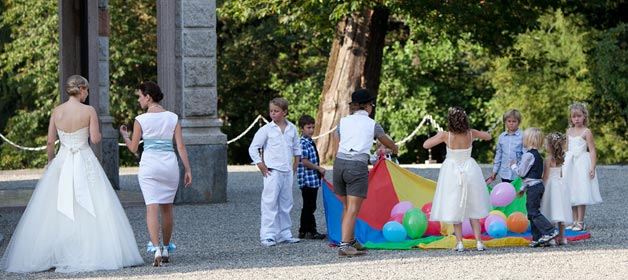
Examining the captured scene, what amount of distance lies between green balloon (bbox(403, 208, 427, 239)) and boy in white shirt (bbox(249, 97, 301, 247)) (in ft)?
3.86

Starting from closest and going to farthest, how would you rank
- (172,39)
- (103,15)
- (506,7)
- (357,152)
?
(357,152) < (172,39) < (103,15) < (506,7)

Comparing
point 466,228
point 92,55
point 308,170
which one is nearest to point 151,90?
point 308,170

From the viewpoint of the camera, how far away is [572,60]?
117 feet

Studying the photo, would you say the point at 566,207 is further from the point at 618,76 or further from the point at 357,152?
the point at 618,76

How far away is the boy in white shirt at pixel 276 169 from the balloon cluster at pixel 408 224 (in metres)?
1.04

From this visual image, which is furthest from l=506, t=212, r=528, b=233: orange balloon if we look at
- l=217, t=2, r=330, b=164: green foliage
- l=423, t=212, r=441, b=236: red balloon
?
l=217, t=2, r=330, b=164: green foliage

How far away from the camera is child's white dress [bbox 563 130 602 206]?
1412 centimetres

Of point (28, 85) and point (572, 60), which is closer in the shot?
point (572, 60)

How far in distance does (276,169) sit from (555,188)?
8.94 ft

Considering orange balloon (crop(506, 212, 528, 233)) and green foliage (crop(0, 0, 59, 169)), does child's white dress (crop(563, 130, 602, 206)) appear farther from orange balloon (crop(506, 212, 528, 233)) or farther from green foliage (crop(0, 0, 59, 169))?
green foliage (crop(0, 0, 59, 169))

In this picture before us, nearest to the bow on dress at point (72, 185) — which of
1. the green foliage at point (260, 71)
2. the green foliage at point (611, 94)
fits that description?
the green foliage at point (611, 94)

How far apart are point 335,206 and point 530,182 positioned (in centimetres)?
192

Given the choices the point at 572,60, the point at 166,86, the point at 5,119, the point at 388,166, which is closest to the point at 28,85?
the point at 5,119

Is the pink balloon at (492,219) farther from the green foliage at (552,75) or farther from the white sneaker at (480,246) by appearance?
the green foliage at (552,75)
